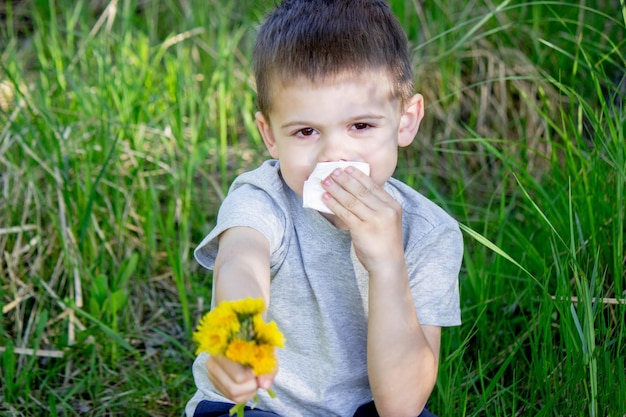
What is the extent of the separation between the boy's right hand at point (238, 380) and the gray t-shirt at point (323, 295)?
1.79 feet

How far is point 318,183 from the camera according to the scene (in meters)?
1.63

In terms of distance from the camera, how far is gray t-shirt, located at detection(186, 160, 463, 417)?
1.80 meters

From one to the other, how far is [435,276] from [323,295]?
224 mm

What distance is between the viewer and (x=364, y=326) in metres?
1.84

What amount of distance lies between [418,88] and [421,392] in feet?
6.30

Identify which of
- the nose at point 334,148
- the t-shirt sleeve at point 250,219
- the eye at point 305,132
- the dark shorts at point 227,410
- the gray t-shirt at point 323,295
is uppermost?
the eye at point 305,132

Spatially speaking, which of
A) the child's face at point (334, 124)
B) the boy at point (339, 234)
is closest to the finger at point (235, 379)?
the boy at point (339, 234)

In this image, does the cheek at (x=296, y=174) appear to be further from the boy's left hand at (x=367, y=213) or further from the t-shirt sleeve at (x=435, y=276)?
the t-shirt sleeve at (x=435, y=276)

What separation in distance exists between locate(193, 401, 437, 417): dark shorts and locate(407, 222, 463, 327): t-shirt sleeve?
22cm

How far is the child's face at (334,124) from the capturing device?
1673 mm

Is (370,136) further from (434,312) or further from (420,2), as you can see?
(420,2)

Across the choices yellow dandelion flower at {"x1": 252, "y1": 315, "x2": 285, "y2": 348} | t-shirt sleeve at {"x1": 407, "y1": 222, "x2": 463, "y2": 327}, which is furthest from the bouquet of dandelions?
t-shirt sleeve at {"x1": 407, "y1": 222, "x2": 463, "y2": 327}

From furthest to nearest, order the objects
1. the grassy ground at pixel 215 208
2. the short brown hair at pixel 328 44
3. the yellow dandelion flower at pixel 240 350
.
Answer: the grassy ground at pixel 215 208, the short brown hair at pixel 328 44, the yellow dandelion flower at pixel 240 350

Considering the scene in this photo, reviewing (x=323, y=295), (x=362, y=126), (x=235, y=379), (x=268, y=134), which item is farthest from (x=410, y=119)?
(x=235, y=379)
